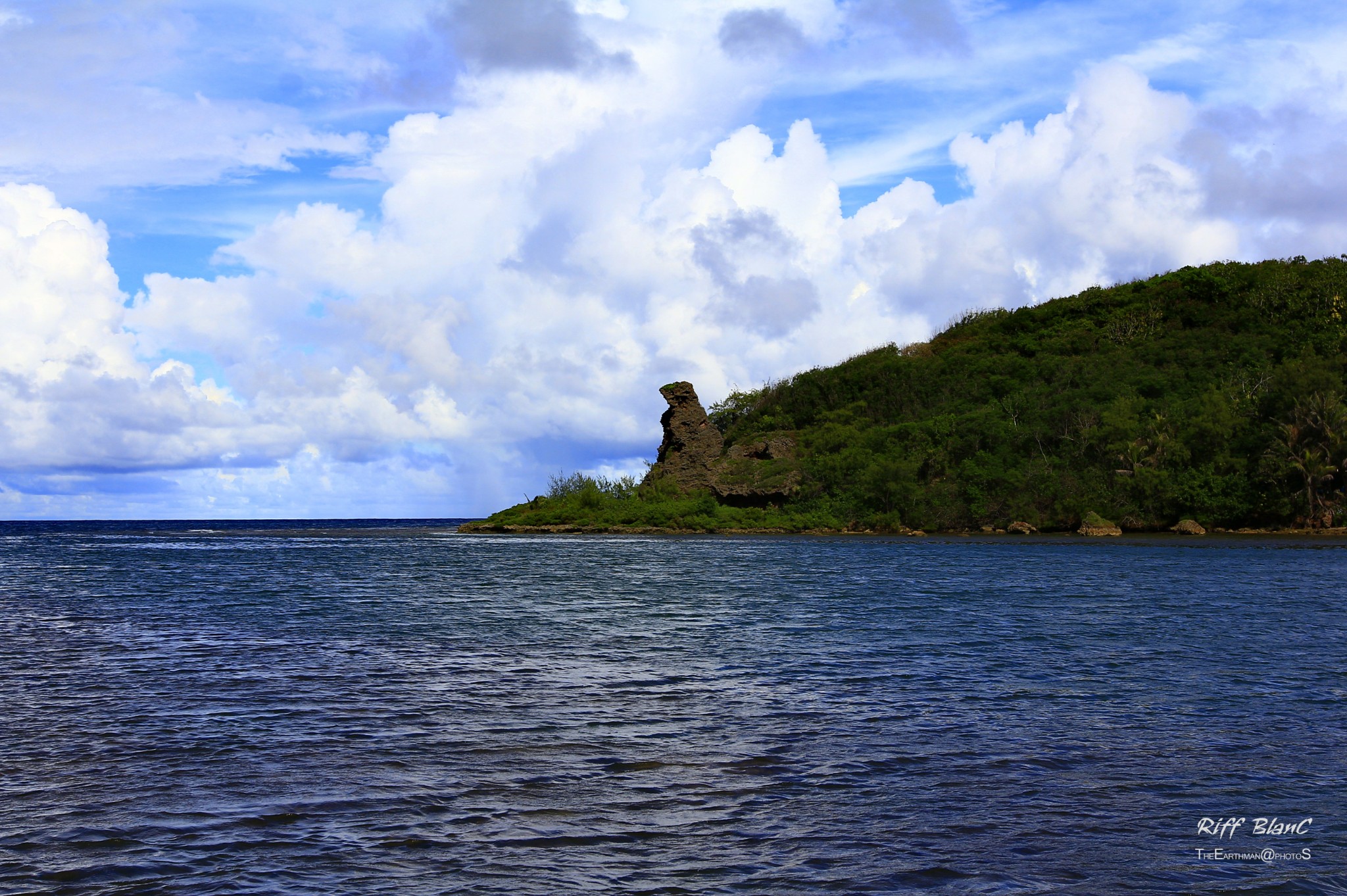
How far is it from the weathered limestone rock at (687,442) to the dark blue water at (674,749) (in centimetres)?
7719

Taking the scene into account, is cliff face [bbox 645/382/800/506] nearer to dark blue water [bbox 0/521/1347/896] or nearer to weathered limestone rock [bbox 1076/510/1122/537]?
weathered limestone rock [bbox 1076/510/1122/537]

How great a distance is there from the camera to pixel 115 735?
1294cm

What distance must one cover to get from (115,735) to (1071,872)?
11.4m

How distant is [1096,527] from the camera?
8400 cm

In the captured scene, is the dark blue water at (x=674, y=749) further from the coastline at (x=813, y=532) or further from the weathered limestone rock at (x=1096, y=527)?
the weathered limestone rock at (x=1096, y=527)

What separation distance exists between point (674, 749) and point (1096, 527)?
3150 inches

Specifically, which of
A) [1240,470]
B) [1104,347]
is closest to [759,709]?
[1240,470]

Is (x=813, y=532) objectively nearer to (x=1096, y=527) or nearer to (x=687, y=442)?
(x=687, y=442)

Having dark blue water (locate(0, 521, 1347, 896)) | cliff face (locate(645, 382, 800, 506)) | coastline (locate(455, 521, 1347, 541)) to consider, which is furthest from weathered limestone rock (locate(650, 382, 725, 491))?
dark blue water (locate(0, 521, 1347, 896))

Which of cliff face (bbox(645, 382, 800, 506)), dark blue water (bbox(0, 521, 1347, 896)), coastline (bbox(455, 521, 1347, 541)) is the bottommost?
coastline (bbox(455, 521, 1347, 541))

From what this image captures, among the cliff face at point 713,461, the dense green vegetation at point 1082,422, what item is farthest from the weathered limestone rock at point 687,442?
the dense green vegetation at point 1082,422

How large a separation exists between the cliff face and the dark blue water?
244 feet

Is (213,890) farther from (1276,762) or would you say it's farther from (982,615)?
(982,615)

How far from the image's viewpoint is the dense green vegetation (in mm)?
80188
